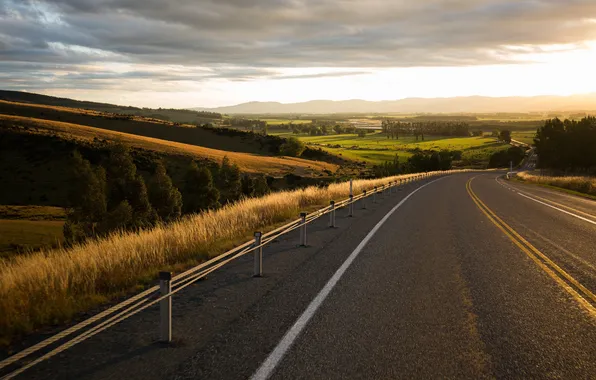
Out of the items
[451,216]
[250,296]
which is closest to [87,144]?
[451,216]

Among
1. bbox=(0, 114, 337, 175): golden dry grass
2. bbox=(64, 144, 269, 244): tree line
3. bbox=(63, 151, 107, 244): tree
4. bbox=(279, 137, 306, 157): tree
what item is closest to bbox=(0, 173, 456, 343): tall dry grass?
bbox=(64, 144, 269, 244): tree line

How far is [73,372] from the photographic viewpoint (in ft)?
14.9

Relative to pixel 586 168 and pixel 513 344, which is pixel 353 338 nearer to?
pixel 513 344

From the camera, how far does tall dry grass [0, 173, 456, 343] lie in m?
6.05

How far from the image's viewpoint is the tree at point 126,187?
55812mm

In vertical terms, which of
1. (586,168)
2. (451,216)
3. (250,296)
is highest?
(250,296)

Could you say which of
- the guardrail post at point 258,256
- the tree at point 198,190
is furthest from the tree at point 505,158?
the guardrail post at point 258,256

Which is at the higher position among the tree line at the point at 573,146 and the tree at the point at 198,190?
the tree line at the point at 573,146

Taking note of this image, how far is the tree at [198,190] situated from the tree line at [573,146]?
60.6 m

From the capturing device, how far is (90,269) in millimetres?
8031

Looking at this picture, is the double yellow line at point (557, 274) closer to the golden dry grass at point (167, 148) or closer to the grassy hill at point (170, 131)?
the golden dry grass at point (167, 148)

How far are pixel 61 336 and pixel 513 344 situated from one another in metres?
4.74

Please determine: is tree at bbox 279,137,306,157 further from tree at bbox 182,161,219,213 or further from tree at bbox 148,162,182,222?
tree at bbox 148,162,182,222

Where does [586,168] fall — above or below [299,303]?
below
